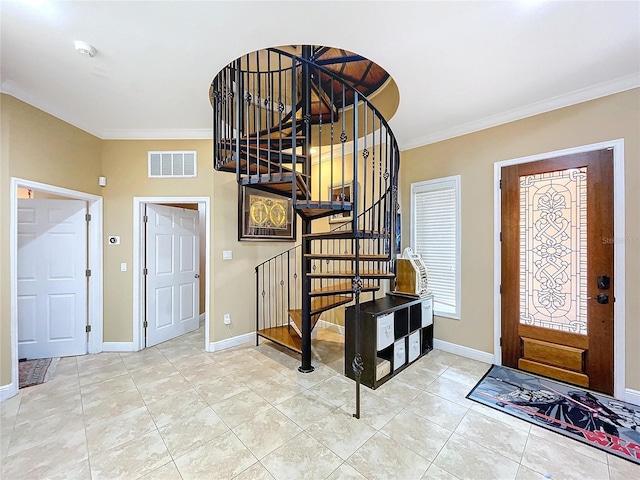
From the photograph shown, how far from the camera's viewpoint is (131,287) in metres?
3.51

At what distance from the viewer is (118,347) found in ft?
11.4

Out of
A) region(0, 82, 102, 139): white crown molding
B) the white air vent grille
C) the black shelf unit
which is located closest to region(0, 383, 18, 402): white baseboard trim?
the white air vent grille

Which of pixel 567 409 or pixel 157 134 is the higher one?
pixel 157 134

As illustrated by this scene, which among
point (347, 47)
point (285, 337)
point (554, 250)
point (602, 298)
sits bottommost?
point (285, 337)

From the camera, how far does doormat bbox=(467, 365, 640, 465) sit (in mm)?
1892

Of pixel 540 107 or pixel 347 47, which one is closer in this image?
pixel 347 47

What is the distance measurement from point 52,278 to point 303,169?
11.1 feet

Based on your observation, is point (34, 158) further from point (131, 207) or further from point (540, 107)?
point (540, 107)

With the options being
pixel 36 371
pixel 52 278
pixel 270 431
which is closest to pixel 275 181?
pixel 270 431

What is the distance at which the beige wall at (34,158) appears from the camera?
247 centimetres

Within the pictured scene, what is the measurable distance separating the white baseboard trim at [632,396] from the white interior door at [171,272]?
5140 millimetres

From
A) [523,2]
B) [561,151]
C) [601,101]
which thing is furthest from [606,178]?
[523,2]

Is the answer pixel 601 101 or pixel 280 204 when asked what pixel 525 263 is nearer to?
pixel 601 101

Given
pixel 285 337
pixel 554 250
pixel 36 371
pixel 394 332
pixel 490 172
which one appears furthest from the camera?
pixel 285 337
